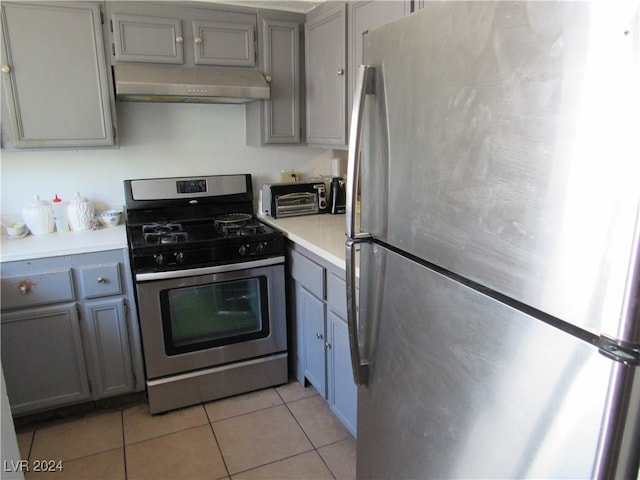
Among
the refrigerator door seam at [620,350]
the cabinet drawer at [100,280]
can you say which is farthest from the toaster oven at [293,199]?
the refrigerator door seam at [620,350]

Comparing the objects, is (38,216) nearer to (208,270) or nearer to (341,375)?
(208,270)

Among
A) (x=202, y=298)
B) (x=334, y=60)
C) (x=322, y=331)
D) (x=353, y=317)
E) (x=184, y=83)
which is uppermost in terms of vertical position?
(x=334, y=60)

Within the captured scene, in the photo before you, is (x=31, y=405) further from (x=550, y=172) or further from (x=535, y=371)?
(x=550, y=172)

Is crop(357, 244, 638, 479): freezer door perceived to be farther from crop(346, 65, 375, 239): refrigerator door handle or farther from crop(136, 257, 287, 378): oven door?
crop(136, 257, 287, 378): oven door

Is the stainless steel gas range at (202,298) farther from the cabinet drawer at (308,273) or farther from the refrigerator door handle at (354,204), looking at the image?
the refrigerator door handle at (354,204)

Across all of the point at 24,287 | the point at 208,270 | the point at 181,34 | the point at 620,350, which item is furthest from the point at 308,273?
the point at 620,350

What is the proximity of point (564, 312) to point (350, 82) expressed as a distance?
5.91ft

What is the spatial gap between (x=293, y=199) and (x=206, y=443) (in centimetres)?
142

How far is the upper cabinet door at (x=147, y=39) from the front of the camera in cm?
229

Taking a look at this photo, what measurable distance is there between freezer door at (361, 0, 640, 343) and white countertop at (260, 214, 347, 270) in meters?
0.86

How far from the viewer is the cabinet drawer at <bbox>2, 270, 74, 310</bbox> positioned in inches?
81.0

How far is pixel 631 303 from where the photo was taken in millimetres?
631

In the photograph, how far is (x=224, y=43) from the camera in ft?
8.20

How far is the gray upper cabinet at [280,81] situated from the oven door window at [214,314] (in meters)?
0.88
